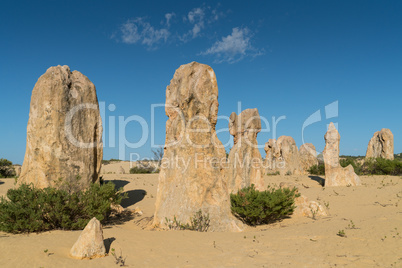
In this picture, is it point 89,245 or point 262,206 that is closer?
point 89,245

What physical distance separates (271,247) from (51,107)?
6628 mm

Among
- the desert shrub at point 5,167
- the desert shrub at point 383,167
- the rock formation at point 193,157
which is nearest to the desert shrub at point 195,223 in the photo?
the rock formation at point 193,157

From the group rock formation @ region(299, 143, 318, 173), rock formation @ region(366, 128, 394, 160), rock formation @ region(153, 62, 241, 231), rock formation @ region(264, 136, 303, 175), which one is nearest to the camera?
rock formation @ region(153, 62, 241, 231)

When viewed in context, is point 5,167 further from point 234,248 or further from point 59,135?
point 234,248

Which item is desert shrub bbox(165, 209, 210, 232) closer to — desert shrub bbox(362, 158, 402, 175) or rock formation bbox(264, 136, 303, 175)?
desert shrub bbox(362, 158, 402, 175)

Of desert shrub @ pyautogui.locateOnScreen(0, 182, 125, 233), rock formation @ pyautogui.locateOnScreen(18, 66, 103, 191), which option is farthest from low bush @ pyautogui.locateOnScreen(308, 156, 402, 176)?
desert shrub @ pyautogui.locateOnScreen(0, 182, 125, 233)

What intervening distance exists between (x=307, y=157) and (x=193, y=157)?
25.2m

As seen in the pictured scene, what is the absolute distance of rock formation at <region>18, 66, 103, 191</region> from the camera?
7.38 meters

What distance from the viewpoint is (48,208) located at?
6.52m

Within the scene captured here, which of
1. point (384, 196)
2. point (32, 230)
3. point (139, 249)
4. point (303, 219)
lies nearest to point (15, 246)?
point (32, 230)

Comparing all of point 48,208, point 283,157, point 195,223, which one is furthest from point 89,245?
point 283,157

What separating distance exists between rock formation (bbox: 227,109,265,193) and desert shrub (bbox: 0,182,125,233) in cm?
598

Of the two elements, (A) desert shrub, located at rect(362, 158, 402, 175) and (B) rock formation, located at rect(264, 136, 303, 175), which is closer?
(A) desert shrub, located at rect(362, 158, 402, 175)

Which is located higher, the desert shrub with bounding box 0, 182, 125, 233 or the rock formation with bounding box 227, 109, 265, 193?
the rock formation with bounding box 227, 109, 265, 193
